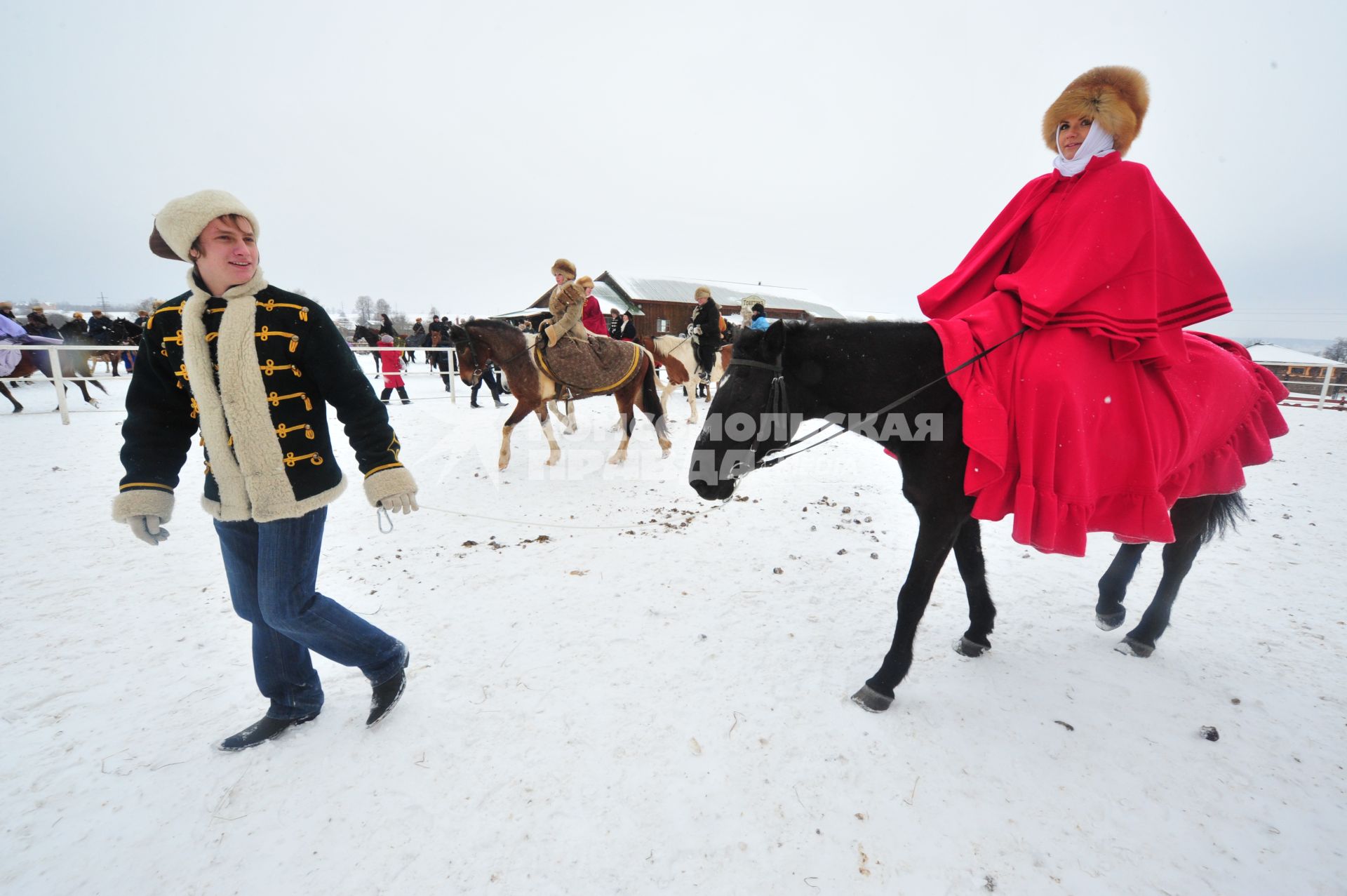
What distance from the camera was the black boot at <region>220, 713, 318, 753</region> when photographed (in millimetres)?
2139

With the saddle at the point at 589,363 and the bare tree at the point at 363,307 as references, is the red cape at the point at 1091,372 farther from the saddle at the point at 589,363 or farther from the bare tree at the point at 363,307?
the bare tree at the point at 363,307

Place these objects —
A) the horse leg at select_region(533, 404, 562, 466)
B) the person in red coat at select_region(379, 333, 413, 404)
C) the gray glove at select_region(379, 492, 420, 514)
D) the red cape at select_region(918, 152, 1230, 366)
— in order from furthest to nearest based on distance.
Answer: the person in red coat at select_region(379, 333, 413, 404), the horse leg at select_region(533, 404, 562, 466), the red cape at select_region(918, 152, 1230, 366), the gray glove at select_region(379, 492, 420, 514)

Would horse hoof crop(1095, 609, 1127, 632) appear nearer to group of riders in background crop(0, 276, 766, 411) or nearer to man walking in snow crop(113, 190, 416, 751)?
group of riders in background crop(0, 276, 766, 411)

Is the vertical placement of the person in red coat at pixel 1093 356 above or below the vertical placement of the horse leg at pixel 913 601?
above

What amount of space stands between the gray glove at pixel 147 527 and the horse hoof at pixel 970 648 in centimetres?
393

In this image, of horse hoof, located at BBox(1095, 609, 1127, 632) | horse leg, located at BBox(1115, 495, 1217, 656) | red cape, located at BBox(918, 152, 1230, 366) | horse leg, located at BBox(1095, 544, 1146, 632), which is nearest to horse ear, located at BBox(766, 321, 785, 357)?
red cape, located at BBox(918, 152, 1230, 366)

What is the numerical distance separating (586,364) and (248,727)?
5134 millimetres

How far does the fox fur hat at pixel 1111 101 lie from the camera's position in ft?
7.42

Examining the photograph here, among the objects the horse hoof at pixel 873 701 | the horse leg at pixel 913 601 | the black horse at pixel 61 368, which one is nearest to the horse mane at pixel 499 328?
the horse leg at pixel 913 601

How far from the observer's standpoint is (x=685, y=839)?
5.95 feet

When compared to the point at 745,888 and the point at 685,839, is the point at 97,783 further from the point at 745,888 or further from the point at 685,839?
the point at 745,888

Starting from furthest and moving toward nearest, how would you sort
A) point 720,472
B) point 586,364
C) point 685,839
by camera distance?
point 586,364 → point 720,472 → point 685,839

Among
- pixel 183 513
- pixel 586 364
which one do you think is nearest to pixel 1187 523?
pixel 586 364

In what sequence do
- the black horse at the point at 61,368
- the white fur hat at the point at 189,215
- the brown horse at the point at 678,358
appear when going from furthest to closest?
the brown horse at the point at 678,358, the black horse at the point at 61,368, the white fur hat at the point at 189,215
